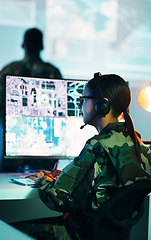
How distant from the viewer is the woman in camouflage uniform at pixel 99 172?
989mm

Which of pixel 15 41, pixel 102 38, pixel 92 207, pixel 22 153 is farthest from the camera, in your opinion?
pixel 102 38

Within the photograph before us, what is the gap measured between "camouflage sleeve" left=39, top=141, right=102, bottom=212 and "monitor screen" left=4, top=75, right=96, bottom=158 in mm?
621

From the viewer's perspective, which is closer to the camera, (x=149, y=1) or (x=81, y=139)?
(x=81, y=139)

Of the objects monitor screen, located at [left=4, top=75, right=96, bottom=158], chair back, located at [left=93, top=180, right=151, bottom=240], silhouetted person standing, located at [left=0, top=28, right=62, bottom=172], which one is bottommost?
chair back, located at [left=93, top=180, right=151, bottom=240]

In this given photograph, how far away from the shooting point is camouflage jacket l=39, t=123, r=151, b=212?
3.23 feet

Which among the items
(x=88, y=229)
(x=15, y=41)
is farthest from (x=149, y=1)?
(x=88, y=229)

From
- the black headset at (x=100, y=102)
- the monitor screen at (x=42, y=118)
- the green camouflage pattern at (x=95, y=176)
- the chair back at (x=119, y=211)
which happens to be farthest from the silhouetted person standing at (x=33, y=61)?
the chair back at (x=119, y=211)

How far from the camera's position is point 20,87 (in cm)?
165

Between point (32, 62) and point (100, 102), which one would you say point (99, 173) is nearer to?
point (100, 102)

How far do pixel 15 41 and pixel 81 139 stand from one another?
0.82 meters

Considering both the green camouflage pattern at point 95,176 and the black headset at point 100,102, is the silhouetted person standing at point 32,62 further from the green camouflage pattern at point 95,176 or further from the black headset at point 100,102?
the green camouflage pattern at point 95,176

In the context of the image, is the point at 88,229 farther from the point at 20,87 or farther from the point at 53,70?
the point at 53,70

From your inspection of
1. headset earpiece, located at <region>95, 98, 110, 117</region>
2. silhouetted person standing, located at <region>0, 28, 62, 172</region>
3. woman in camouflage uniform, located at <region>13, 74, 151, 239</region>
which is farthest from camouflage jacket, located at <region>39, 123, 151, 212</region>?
silhouetted person standing, located at <region>0, 28, 62, 172</region>

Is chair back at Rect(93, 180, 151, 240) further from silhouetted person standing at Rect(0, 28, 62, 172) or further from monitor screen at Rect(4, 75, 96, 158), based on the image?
silhouetted person standing at Rect(0, 28, 62, 172)
